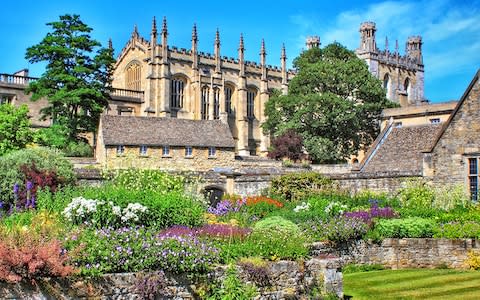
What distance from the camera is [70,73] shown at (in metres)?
46.4

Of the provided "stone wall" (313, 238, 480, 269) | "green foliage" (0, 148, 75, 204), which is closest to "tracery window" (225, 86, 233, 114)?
"green foliage" (0, 148, 75, 204)

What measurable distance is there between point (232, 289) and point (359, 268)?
6818 millimetres

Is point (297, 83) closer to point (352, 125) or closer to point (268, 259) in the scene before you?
point (352, 125)

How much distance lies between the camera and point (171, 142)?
133 ft

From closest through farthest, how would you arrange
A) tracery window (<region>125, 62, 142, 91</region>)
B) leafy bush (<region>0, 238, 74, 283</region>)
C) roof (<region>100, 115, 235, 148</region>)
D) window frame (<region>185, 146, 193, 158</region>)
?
Result: leafy bush (<region>0, 238, 74, 283</region>) → roof (<region>100, 115, 235, 148</region>) → window frame (<region>185, 146, 193, 158</region>) → tracery window (<region>125, 62, 142, 91</region>)

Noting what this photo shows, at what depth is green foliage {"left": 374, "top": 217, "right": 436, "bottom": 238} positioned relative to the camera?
18.7 metres

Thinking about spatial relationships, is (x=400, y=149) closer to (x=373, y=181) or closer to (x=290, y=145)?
(x=373, y=181)

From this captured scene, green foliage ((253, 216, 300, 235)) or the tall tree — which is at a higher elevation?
the tall tree

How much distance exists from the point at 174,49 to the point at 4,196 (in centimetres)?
5287

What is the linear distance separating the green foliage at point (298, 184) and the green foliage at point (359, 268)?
9951 mm

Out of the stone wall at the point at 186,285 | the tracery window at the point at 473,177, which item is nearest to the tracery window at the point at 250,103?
the tracery window at the point at 473,177

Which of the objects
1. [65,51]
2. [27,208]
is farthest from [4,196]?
[65,51]

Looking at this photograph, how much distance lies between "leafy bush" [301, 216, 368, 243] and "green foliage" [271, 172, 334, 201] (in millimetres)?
9445

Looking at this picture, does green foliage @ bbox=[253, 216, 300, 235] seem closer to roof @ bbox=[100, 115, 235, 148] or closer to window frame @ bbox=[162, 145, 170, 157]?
roof @ bbox=[100, 115, 235, 148]
